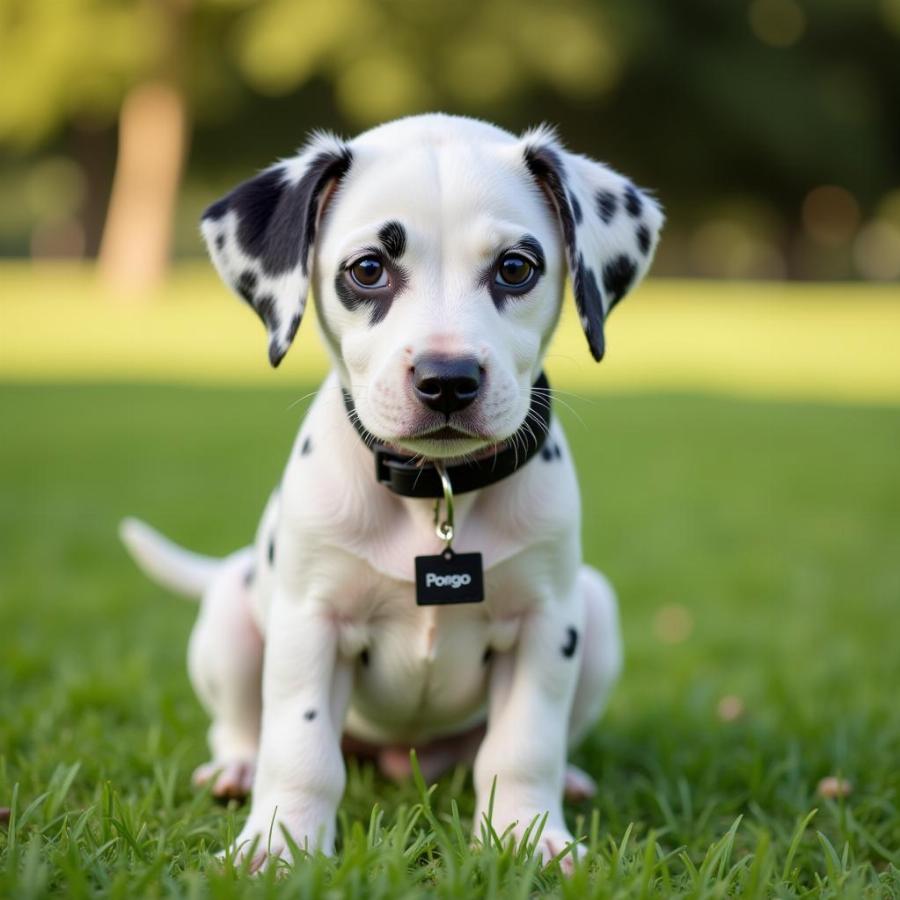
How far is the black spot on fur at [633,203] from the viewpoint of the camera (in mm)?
3279

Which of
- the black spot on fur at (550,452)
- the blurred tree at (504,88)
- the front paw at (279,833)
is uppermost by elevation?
the blurred tree at (504,88)

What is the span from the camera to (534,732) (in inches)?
121

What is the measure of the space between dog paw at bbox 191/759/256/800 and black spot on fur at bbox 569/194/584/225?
1947mm

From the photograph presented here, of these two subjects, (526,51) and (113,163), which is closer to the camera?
(526,51)

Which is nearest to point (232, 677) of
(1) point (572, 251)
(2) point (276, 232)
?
(2) point (276, 232)

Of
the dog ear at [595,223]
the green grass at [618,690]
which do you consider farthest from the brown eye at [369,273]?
the green grass at [618,690]

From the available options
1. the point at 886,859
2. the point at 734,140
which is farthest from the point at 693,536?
the point at 734,140

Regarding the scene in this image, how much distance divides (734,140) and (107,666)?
42085 millimetres

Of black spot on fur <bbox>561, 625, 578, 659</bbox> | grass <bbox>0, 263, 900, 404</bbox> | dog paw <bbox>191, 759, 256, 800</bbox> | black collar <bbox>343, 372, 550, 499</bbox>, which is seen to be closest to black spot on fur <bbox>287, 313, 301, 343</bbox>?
black collar <bbox>343, 372, 550, 499</bbox>

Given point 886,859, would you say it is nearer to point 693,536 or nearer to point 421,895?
point 421,895

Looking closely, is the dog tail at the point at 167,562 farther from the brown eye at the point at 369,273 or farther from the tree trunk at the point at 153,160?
the tree trunk at the point at 153,160

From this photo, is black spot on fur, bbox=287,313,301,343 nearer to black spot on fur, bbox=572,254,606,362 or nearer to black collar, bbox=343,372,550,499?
black collar, bbox=343,372,550,499

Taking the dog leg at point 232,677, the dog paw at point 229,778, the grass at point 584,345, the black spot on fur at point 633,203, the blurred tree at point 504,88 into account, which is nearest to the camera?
the black spot on fur at point 633,203

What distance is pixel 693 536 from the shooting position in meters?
7.93
